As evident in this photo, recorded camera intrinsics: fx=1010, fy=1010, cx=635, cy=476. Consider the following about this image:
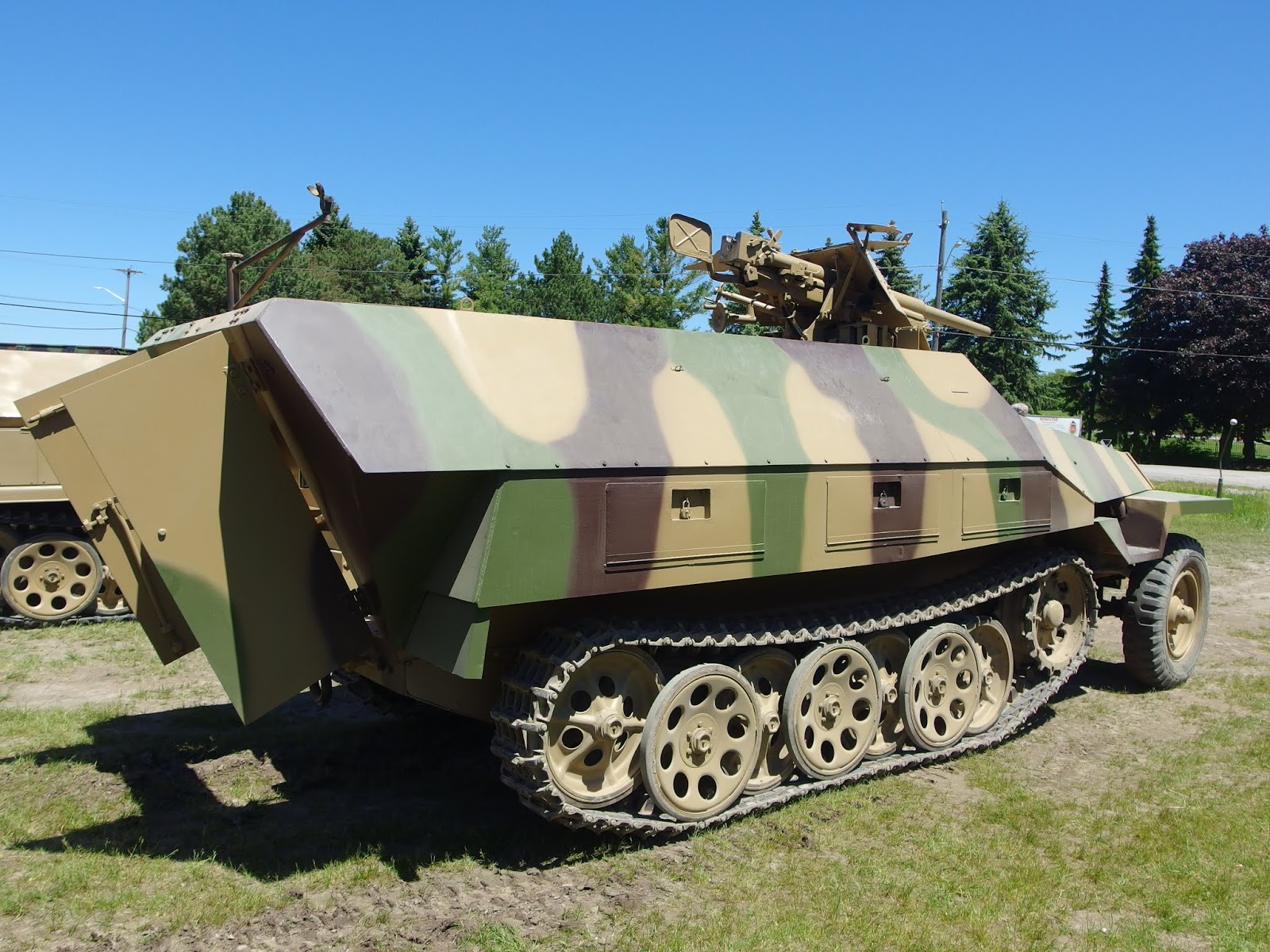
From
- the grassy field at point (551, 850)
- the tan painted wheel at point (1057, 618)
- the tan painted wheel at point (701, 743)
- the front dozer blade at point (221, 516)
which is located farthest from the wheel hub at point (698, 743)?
the tan painted wheel at point (1057, 618)

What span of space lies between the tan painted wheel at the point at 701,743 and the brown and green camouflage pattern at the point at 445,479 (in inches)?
18.1

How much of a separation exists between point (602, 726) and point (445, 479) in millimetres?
1401

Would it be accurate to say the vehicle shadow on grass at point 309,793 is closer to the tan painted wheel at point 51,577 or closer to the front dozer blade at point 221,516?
the front dozer blade at point 221,516

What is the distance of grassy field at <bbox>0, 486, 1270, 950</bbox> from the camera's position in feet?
13.6

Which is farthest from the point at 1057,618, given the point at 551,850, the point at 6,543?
the point at 6,543

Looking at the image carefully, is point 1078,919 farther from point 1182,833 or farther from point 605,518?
point 605,518

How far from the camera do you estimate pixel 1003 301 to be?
38719 millimetres

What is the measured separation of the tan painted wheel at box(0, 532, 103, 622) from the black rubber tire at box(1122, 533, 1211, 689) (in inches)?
385

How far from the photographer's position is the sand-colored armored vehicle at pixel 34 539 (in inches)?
396

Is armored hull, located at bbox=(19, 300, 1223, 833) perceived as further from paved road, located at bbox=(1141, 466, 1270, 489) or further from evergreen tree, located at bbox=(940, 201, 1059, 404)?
evergreen tree, located at bbox=(940, 201, 1059, 404)

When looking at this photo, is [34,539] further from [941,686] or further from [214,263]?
[214,263]

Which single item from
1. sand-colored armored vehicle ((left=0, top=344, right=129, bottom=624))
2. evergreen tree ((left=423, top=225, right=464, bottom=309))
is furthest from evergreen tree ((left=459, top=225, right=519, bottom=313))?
sand-colored armored vehicle ((left=0, top=344, right=129, bottom=624))

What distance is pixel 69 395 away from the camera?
161 inches

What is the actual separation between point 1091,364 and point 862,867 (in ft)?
143
